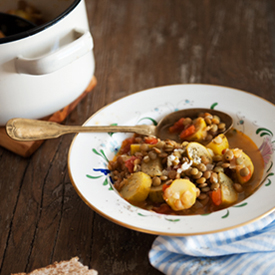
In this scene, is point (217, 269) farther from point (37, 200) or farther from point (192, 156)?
point (37, 200)

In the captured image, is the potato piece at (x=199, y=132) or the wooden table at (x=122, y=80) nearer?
the wooden table at (x=122, y=80)

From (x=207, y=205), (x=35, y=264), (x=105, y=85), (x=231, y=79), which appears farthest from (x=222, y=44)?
(x=35, y=264)

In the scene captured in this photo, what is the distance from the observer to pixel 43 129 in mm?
1462

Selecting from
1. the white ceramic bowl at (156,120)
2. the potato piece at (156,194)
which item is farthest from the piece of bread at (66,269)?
the potato piece at (156,194)

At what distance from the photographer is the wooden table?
1.26 metres

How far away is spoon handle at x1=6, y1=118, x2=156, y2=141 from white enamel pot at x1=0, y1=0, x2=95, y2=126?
0.10m

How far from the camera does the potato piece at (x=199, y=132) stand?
4.81 feet

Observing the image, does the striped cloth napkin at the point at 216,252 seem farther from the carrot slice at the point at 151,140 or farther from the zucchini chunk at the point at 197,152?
the carrot slice at the point at 151,140

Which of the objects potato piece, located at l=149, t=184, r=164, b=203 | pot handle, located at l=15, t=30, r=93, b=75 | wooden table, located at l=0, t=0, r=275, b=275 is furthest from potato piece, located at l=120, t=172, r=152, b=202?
pot handle, located at l=15, t=30, r=93, b=75

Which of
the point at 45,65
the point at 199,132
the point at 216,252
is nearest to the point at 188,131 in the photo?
the point at 199,132

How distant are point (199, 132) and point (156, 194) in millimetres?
353

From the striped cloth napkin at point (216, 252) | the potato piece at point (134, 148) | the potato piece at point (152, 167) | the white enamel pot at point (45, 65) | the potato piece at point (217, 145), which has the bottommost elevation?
the striped cloth napkin at point (216, 252)

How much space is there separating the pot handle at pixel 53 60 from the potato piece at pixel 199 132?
21.9 inches

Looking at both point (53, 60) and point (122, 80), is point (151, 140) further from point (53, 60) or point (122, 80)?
point (122, 80)
